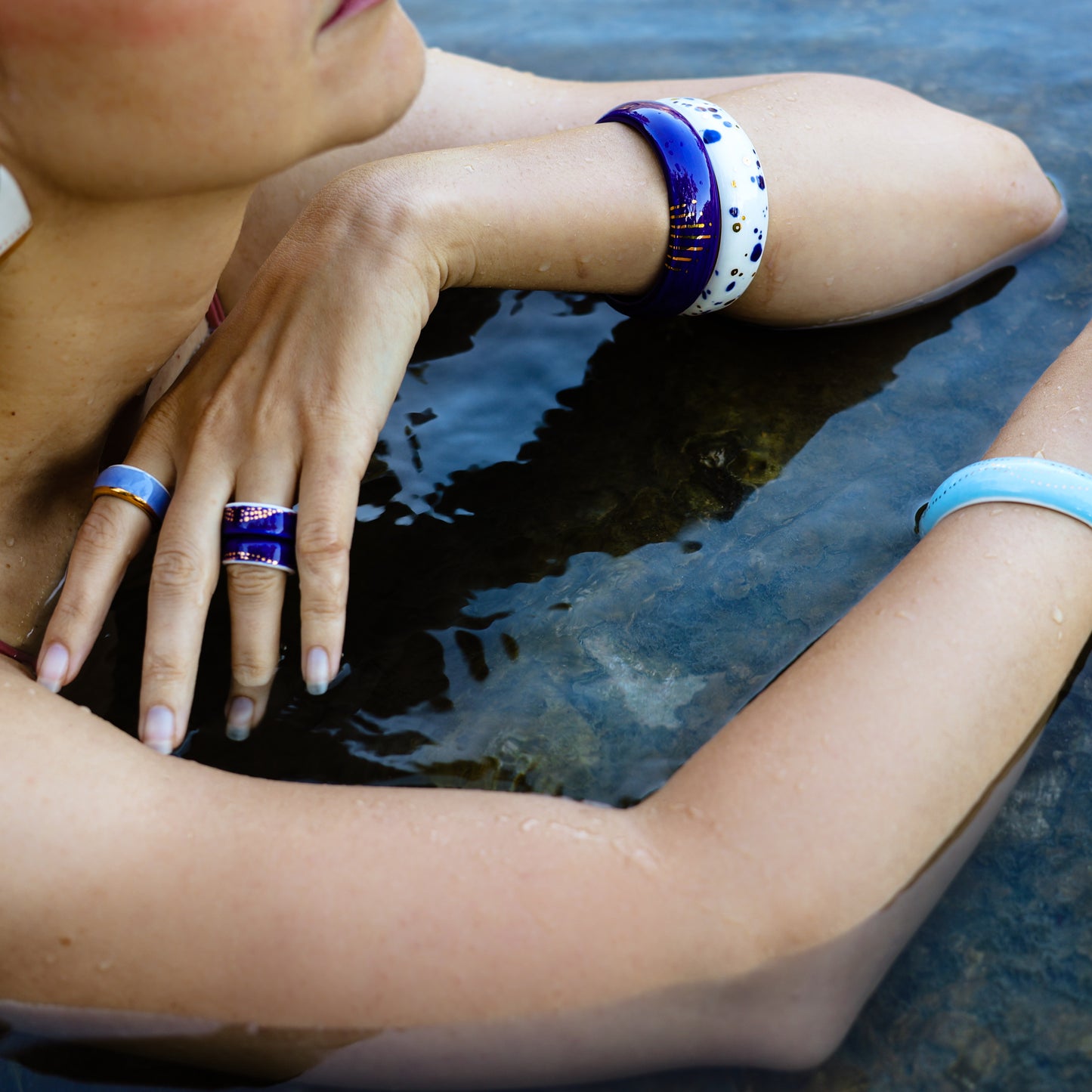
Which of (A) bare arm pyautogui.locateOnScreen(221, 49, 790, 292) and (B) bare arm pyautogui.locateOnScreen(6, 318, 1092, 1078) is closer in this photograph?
(B) bare arm pyautogui.locateOnScreen(6, 318, 1092, 1078)

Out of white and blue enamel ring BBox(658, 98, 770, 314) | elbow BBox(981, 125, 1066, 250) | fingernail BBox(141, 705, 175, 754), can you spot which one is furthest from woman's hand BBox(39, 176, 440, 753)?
elbow BBox(981, 125, 1066, 250)

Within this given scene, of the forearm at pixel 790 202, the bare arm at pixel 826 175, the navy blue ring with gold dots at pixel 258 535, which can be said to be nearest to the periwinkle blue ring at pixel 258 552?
the navy blue ring with gold dots at pixel 258 535

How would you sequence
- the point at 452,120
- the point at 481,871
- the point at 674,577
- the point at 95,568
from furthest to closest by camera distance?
the point at 452,120
the point at 674,577
the point at 95,568
the point at 481,871

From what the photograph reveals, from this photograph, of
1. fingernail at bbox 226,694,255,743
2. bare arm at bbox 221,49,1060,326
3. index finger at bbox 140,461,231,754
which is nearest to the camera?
index finger at bbox 140,461,231,754

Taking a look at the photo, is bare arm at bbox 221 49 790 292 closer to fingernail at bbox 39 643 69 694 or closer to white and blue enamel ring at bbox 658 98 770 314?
white and blue enamel ring at bbox 658 98 770 314

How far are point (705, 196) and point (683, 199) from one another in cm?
3

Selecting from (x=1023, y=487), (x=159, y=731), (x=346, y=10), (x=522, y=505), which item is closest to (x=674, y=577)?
(x=522, y=505)

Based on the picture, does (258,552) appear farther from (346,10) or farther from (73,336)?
(346,10)

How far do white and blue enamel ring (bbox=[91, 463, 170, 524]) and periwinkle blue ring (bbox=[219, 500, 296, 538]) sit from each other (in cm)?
11

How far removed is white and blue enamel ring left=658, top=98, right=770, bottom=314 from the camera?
4.94ft

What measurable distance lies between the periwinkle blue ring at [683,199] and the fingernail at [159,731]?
0.89 meters

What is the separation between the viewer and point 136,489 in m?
1.29

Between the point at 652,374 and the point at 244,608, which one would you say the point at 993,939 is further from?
the point at 652,374

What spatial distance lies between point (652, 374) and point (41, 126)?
101 cm
